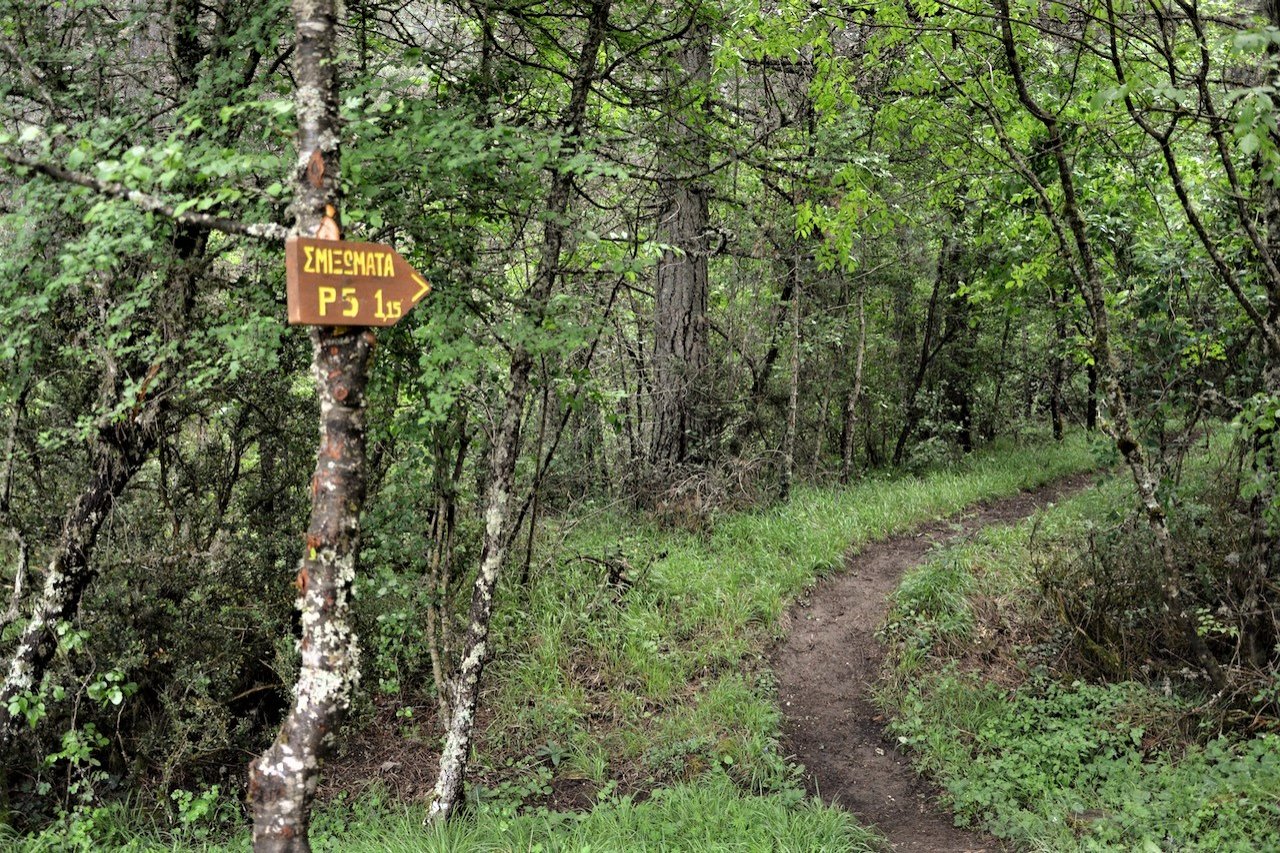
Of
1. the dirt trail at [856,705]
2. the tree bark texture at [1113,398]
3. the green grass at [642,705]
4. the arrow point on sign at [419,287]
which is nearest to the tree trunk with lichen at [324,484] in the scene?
the arrow point on sign at [419,287]

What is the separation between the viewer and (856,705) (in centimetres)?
669

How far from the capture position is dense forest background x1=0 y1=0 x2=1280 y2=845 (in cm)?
416

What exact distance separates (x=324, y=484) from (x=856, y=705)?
5.01 m

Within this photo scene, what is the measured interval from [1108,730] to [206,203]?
5956 millimetres

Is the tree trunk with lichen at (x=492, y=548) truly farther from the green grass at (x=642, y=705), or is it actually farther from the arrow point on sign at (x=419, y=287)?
the arrow point on sign at (x=419, y=287)

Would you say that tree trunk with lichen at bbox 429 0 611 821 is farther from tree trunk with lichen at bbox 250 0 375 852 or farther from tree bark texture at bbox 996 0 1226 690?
tree bark texture at bbox 996 0 1226 690

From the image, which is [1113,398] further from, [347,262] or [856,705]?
[347,262]

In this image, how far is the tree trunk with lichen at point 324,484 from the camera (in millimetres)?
3035

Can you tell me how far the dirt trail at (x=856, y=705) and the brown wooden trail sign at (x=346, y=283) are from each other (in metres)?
4.18

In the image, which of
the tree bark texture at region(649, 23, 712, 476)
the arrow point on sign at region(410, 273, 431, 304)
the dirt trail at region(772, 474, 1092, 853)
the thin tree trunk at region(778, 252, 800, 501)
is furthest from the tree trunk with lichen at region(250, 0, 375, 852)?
the thin tree trunk at region(778, 252, 800, 501)

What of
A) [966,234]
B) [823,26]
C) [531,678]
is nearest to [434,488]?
[531,678]

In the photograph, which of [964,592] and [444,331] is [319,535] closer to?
[444,331]

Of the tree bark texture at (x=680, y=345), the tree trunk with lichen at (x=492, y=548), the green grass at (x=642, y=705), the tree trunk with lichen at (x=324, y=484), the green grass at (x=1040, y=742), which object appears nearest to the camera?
the tree trunk with lichen at (x=324, y=484)

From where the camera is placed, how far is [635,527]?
9.23 meters
